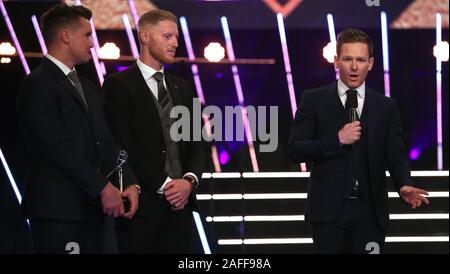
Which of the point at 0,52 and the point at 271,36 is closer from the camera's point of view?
the point at 0,52

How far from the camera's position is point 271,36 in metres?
6.69

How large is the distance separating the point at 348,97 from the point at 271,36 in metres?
2.90

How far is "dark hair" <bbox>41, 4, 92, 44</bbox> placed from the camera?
3.92 m

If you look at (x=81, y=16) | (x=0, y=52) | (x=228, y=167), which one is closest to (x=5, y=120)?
(x=0, y=52)

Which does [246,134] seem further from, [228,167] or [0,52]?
[0,52]

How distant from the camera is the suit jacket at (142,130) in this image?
381 cm

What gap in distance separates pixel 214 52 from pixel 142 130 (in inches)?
109

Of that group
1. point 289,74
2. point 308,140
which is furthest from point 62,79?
point 289,74

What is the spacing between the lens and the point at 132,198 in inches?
147

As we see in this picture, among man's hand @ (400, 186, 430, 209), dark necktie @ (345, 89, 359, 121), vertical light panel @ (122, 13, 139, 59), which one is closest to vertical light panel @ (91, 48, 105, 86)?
vertical light panel @ (122, 13, 139, 59)

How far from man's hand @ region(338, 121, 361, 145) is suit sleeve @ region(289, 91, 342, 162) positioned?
1.4 inches

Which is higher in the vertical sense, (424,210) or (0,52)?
(0,52)

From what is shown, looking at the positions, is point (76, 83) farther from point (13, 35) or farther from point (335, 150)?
point (13, 35)

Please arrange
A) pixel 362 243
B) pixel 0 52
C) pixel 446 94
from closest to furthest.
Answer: pixel 362 243 < pixel 0 52 < pixel 446 94
